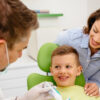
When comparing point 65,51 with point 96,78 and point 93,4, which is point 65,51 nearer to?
point 96,78

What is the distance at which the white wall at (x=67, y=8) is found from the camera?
232 cm

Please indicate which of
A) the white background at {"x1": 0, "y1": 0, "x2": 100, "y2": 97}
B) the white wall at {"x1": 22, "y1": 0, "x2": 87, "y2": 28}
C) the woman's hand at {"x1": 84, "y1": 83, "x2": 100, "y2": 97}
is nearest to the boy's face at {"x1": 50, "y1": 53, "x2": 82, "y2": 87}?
the woman's hand at {"x1": 84, "y1": 83, "x2": 100, "y2": 97}

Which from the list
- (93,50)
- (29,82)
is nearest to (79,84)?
(93,50)

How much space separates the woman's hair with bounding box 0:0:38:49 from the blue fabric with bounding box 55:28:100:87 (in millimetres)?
692

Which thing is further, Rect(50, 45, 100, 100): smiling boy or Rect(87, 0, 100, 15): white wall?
Rect(87, 0, 100, 15): white wall

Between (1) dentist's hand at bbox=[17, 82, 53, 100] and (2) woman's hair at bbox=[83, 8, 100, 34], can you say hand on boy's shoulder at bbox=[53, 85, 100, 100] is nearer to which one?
(1) dentist's hand at bbox=[17, 82, 53, 100]

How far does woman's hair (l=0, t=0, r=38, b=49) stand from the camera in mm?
684

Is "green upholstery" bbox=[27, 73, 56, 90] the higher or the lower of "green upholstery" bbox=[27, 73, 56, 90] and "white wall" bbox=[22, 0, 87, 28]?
the lower

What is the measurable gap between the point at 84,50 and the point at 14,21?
2.64 feet

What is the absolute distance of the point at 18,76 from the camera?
2.09 meters

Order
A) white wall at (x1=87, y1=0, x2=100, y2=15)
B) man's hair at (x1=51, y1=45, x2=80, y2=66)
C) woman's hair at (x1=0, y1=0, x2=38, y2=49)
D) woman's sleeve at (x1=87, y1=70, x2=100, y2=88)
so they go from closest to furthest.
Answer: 1. woman's hair at (x1=0, y1=0, x2=38, y2=49)
2. man's hair at (x1=51, y1=45, x2=80, y2=66)
3. woman's sleeve at (x1=87, y1=70, x2=100, y2=88)
4. white wall at (x1=87, y1=0, x2=100, y2=15)

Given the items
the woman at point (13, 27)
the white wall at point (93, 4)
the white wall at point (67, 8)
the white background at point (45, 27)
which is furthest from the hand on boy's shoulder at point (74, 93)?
the white wall at point (93, 4)

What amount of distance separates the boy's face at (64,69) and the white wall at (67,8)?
1180 mm

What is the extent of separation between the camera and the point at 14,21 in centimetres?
70
